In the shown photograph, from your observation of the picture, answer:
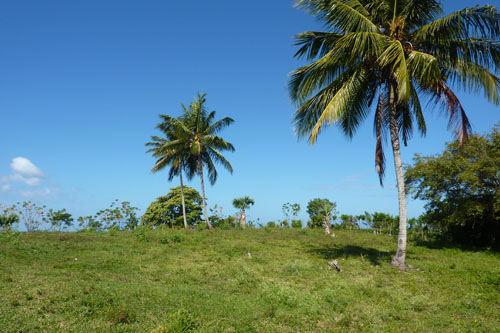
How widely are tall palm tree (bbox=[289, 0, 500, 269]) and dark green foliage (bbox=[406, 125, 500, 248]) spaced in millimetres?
6114

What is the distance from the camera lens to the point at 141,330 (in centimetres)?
562

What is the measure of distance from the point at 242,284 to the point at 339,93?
735 centimetres

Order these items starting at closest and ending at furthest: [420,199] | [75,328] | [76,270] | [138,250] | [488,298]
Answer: [75,328], [488,298], [76,270], [138,250], [420,199]

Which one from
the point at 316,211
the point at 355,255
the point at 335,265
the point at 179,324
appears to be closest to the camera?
the point at 179,324

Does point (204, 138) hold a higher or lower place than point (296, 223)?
higher

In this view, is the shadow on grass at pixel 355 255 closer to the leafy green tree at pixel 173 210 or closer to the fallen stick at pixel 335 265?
the fallen stick at pixel 335 265

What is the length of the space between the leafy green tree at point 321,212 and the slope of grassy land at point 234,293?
14498 mm

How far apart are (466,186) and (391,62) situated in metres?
10.4

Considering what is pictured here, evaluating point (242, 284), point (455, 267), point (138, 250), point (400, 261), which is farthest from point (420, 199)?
point (138, 250)

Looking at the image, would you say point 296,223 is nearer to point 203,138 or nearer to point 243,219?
point 243,219

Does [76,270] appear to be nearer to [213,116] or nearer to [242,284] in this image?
[242,284]

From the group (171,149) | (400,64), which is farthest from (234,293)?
(171,149)

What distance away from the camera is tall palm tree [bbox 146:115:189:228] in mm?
25344

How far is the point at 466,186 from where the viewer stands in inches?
667
